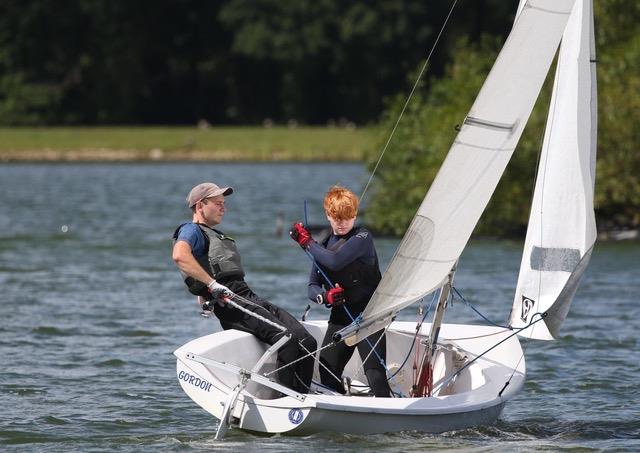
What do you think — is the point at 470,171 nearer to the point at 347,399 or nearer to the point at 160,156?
the point at 347,399

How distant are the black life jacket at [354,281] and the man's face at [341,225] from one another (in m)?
0.04

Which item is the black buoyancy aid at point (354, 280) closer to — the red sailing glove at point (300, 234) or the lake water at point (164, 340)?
the red sailing glove at point (300, 234)

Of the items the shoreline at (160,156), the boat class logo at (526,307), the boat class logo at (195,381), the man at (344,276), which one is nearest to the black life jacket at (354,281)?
the man at (344,276)

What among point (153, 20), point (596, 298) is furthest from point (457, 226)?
point (153, 20)

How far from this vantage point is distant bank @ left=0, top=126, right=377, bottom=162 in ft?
201

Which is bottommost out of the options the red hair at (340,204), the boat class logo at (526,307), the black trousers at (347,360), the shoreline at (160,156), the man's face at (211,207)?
the shoreline at (160,156)

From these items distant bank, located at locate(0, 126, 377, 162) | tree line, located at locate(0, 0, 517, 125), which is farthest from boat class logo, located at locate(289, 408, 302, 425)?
tree line, located at locate(0, 0, 517, 125)

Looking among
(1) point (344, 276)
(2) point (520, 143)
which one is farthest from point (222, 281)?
(2) point (520, 143)

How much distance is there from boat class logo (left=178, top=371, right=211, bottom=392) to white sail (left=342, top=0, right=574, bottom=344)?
112cm

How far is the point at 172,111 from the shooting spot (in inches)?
3258

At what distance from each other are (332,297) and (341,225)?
1.60ft

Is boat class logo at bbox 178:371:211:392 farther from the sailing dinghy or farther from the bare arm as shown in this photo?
the bare arm

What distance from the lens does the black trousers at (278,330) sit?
1001 cm

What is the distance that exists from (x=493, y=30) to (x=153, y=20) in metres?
19.8
